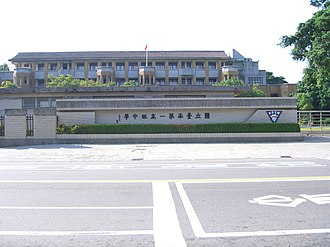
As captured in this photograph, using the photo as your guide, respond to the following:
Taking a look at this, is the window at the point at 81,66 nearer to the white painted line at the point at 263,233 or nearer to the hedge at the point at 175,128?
the hedge at the point at 175,128

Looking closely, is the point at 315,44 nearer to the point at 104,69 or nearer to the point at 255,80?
the point at 104,69

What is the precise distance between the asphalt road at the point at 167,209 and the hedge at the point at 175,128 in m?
12.2

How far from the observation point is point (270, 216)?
5.29m

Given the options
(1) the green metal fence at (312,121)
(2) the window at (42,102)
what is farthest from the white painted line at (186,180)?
(2) the window at (42,102)

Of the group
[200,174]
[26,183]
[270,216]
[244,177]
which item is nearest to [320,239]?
[270,216]

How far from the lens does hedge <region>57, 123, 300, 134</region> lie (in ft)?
71.8

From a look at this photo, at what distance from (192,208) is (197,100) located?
57.1 feet

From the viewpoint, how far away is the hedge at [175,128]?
21.9 meters

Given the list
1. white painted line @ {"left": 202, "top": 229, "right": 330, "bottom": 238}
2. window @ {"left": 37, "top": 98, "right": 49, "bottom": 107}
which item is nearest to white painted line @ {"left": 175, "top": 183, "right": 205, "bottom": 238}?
white painted line @ {"left": 202, "top": 229, "right": 330, "bottom": 238}

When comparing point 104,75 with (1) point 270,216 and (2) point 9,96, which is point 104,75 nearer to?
(2) point 9,96

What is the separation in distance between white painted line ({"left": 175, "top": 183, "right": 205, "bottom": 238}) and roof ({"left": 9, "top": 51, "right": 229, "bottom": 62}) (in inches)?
2421

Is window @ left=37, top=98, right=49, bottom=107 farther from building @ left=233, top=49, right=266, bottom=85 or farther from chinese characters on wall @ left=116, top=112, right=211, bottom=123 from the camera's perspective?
building @ left=233, top=49, right=266, bottom=85

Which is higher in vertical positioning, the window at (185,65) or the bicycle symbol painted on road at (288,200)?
the window at (185,65)

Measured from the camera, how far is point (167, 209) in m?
5.75
